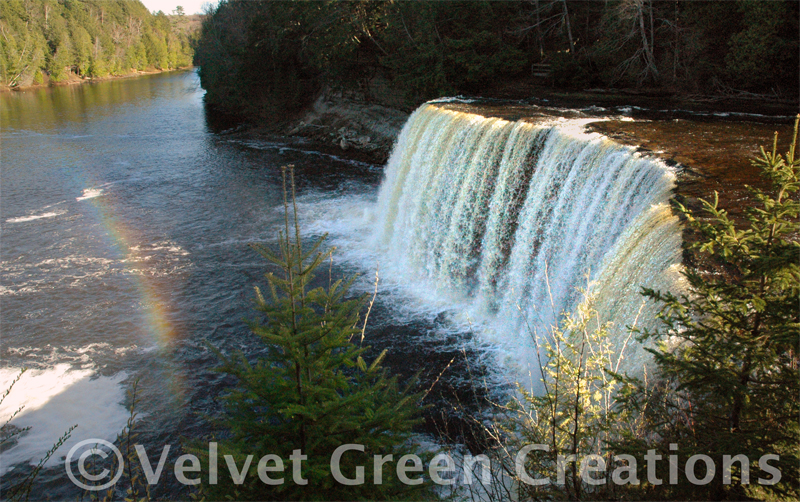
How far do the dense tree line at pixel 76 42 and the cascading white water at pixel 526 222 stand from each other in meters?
56.5

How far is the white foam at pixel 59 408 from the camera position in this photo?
8250mm

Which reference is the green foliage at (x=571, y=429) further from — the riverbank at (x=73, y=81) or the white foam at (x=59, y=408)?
the riverbank at (x=73, y=81)

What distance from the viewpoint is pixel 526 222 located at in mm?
10672

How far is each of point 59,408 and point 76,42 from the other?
68050mm

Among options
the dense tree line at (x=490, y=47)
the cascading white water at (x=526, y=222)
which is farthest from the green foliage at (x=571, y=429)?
the dense tree line at (x=490, y=47)

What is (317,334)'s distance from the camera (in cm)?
414

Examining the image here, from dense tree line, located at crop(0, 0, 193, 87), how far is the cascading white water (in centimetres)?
5651

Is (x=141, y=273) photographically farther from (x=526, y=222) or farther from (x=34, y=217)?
(x=526, y=222)

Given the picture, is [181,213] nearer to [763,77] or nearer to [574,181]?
[574,181]

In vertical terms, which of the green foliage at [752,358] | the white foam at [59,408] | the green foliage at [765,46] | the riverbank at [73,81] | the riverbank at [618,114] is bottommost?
the white foam at [59,408]

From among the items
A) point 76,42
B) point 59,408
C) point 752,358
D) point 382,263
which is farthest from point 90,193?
point 76,42

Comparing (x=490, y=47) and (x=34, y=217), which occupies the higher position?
(x=490, y=47)

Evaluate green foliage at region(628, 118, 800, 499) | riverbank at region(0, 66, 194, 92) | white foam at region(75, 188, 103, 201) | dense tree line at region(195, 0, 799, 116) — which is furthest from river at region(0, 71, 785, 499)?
riverbank at region(0, 66, 194, 92)

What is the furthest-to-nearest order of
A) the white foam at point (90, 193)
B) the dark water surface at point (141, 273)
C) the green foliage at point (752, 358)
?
the white foam at point (90, 193) < the dark water surface at point (141, 273) < the green foliage at point (752, 358)
